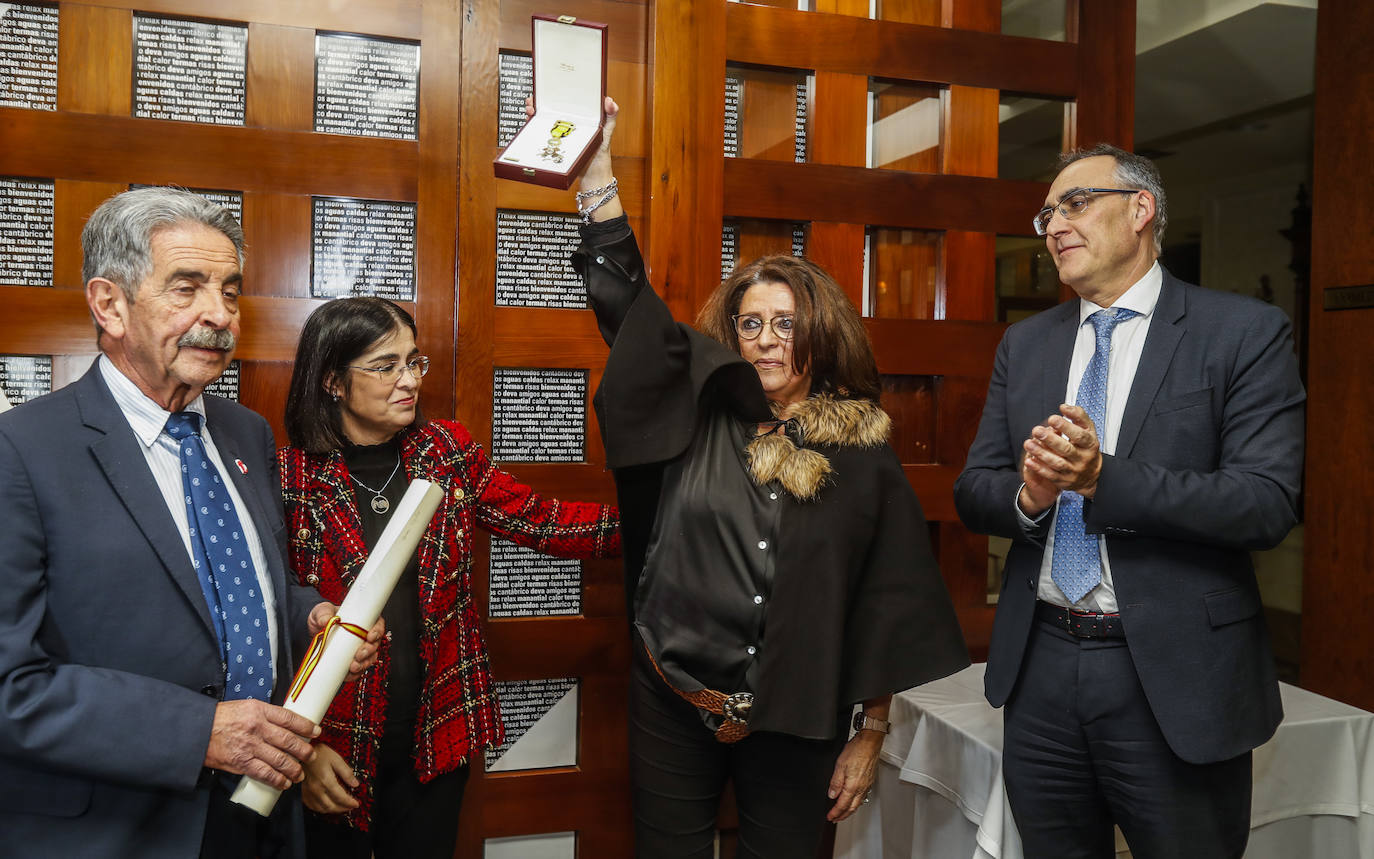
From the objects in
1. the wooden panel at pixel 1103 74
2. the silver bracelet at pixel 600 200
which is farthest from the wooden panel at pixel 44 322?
the wooden panel at pixel 1103 74

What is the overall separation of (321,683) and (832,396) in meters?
1.01

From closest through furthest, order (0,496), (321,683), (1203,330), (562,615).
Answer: (0,496)
(321,683)
(1203,330)
(562,615)

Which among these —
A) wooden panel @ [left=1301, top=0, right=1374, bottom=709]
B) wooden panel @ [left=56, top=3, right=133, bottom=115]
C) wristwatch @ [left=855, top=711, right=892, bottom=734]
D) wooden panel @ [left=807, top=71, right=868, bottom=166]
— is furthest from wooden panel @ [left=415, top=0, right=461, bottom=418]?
wooden panel @ [left=1301, top=0, right=1374, bottom=709]

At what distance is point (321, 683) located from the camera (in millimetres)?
1305

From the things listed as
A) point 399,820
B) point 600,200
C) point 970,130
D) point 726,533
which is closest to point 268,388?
point 399,820

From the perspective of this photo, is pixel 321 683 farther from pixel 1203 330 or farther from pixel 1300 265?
pixel 1300 265

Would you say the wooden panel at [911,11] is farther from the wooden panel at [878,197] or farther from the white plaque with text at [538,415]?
the white plaque with text at [538,415]

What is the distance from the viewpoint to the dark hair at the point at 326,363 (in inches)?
70.9

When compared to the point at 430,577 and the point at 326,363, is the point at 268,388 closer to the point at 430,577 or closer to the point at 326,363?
the point at 326,363

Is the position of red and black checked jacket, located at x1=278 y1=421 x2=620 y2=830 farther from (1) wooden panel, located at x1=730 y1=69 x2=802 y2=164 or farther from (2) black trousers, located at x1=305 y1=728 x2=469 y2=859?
(1) wooden panel, located at x1=730 y1=69 x2=802 y2=164

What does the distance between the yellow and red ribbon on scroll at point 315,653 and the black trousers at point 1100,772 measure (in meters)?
1.23

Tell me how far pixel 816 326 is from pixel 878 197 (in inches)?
41.9

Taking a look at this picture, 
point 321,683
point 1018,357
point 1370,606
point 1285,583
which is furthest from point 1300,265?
point 321,683

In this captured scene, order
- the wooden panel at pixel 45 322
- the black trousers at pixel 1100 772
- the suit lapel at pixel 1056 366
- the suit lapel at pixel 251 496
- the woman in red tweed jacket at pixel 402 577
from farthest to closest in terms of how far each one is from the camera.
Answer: the wooden panel at pixel 45 322
the suit lapel at pixel 1056 366
the woman in red tweed jacket at pixel 402 577
the black trousers at pixel 1100 772
the suit lapel at pixel 251 496
